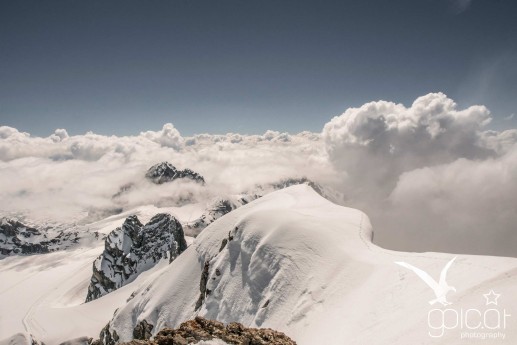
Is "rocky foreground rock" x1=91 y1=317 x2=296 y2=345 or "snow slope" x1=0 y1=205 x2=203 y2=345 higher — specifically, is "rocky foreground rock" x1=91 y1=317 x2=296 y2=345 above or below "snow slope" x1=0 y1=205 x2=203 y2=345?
above

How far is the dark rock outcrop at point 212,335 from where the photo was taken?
63.2ft

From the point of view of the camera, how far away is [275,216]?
52.5 metres

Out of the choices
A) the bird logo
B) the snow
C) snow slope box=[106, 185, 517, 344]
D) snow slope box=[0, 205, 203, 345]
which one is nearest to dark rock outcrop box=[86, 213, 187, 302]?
snow slope box=[0, 205, 203, 345]

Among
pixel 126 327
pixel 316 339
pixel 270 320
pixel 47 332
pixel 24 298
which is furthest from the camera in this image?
pixel 24 298

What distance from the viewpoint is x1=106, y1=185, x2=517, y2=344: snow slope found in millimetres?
21672

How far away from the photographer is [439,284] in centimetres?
2511

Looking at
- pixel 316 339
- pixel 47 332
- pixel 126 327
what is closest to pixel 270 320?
pixel 316 339

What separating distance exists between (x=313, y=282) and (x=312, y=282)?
153mm

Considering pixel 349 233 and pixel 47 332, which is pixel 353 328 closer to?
pixel 349 233

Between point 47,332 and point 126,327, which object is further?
point 47,332

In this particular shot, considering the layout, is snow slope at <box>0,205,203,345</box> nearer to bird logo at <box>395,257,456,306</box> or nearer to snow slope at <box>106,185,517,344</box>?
snow slope at <box>106,185,517,344</box>

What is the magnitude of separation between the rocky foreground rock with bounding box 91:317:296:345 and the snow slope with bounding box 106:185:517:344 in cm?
737

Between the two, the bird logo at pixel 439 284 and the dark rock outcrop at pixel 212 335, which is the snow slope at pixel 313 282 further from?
the dark rock outcrop at pixel 212 335

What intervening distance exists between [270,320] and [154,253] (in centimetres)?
12819
